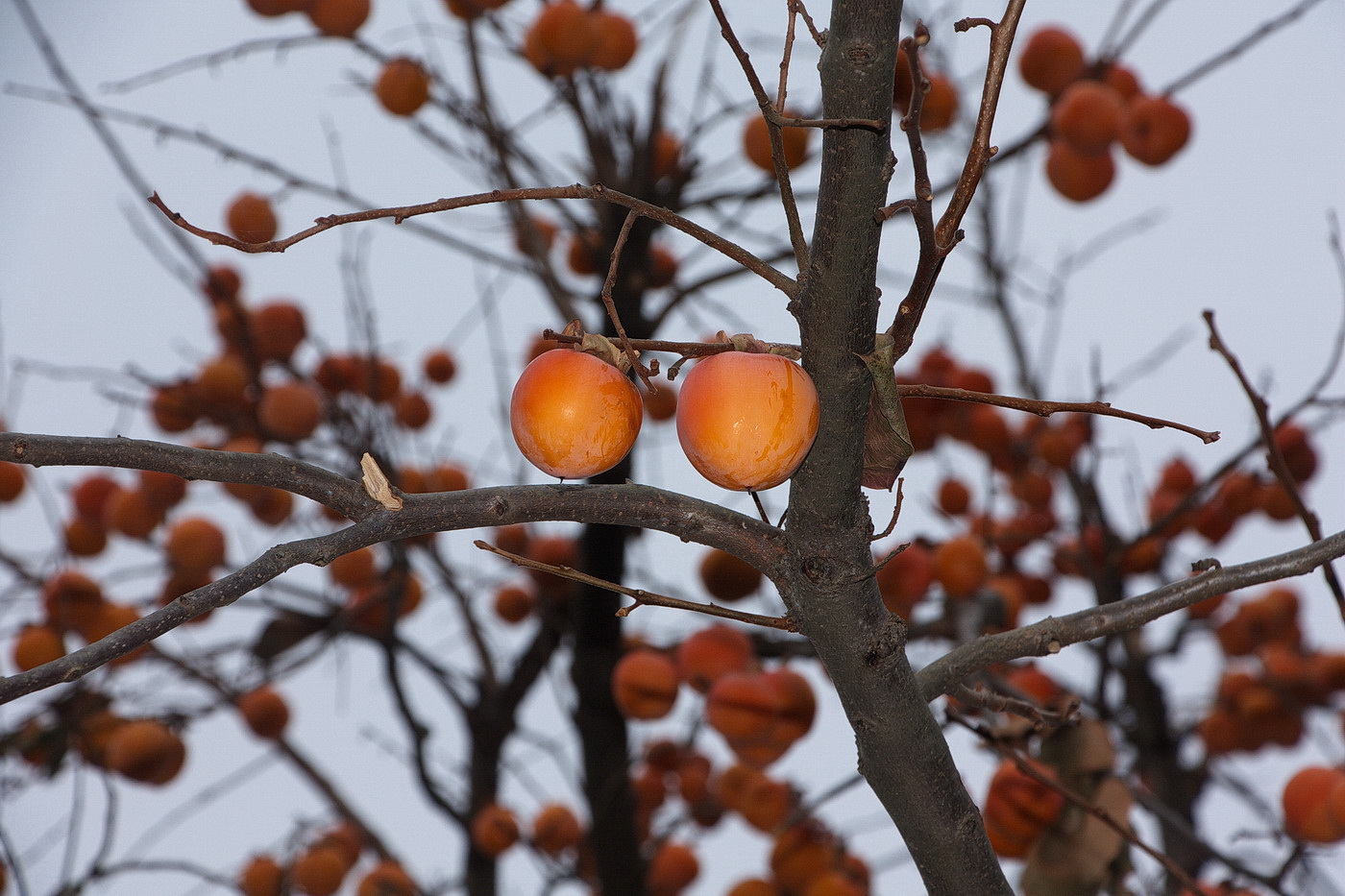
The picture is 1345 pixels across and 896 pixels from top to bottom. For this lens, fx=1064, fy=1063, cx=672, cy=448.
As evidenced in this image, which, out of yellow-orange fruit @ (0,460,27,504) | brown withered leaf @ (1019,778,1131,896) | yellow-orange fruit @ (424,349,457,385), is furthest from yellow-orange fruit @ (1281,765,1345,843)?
yellow-orange fruit @ (0,460,27,504)

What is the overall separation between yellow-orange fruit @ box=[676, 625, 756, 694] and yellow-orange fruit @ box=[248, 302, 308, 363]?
95 centimetres

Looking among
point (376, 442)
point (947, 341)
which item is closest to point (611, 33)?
point (376, 442)

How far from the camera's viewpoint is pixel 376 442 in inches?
64.6

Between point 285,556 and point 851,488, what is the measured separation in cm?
32

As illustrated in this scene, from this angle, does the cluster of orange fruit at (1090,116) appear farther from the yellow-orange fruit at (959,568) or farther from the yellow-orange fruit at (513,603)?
the yellow-orange fruit at (513,603)

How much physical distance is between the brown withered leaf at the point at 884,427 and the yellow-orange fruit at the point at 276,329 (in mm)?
1524

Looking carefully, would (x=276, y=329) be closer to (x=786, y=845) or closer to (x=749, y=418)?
(x=786, y=845)

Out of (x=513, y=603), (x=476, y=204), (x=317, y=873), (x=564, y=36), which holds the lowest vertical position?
(x=476, y=204)

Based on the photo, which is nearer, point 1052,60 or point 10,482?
point 1052,60

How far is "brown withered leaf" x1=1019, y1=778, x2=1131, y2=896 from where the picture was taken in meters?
1.01

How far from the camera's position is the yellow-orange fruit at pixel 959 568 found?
1631 mm

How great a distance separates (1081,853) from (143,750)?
141 centimetres

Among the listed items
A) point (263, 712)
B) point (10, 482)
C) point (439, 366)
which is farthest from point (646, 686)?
point (10, 482)

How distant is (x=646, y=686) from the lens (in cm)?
149
